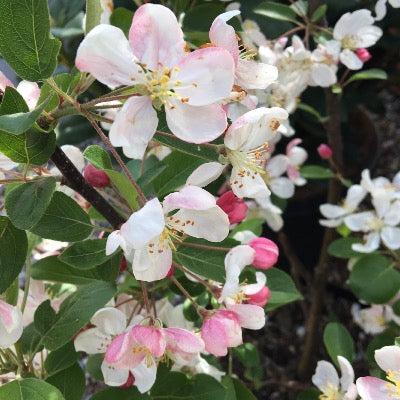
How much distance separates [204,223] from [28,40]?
0.25m

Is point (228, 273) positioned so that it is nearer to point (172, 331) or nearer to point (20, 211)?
point (172, 331)

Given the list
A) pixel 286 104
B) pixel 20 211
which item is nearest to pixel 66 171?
pixel 20 211

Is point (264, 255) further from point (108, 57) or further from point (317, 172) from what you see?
point (317, 172)

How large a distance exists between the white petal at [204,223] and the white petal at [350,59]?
0.66m

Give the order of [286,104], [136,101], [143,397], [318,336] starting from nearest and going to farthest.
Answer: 1. [136,101]
2. [143,397]
3. [286,104]
4. [318,336]

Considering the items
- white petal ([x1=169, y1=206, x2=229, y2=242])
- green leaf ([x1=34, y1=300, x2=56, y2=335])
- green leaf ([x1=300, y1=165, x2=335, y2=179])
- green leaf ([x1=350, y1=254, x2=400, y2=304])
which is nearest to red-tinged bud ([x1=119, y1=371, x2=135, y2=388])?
green leaf ([x1=34, y1=300, x2=56, y2=335])

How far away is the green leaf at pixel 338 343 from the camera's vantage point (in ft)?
3.24

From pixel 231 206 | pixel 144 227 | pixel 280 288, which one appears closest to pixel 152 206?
pixel 144 227

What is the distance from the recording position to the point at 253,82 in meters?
0.61

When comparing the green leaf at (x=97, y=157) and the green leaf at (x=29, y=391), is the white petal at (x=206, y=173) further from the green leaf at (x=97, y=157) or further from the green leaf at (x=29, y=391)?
the green leaf at (x=29, y=391)

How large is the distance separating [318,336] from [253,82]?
1.10 m

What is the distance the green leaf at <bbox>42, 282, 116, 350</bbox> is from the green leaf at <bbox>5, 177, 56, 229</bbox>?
190 millimetres

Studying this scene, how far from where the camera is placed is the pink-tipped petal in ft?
1.71

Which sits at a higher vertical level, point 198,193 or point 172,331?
point 198,193
